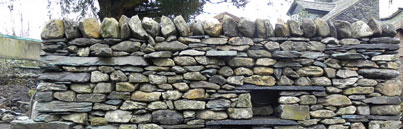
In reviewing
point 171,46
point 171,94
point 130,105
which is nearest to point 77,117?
point 130,105

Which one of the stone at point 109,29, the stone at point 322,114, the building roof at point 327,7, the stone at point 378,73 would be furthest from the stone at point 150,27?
the building roof at point 327,7

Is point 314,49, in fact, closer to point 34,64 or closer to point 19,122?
point 19,122

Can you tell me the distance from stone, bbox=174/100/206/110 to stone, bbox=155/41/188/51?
Result: 21.9 inches

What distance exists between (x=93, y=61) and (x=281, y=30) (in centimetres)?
200

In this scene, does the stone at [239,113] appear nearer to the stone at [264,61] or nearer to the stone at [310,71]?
the stone at [264,61]

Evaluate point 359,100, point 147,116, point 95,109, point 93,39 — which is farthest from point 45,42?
point 359,100

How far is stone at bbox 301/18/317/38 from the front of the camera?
291cm

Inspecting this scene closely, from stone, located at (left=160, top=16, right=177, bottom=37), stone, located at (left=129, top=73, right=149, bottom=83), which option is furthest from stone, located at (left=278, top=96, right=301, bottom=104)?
stone, located at (left=129, top=73, right=149, bottom=83)

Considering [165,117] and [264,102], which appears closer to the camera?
[165,117]

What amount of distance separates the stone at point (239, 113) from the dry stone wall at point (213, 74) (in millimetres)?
11

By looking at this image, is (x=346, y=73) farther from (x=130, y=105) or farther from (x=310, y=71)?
(x=130, y=105)

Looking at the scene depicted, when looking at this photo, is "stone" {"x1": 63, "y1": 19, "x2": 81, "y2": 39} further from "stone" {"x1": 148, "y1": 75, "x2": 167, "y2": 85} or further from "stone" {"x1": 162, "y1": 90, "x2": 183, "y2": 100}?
"stone" {"x1": 162, "y1": 90, "x2": 183, "y2": 100}

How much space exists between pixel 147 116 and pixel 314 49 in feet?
6.39

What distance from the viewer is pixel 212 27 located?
2.82 m
